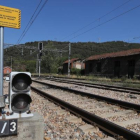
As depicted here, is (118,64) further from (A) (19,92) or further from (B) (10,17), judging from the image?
(A) (19,92)

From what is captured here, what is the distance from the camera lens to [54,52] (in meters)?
56.0

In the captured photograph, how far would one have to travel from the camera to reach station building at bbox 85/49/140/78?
3008 cm

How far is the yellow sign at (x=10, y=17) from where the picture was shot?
3182 millimetres

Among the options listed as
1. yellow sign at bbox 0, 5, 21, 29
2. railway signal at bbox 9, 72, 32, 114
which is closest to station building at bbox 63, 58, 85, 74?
yellow sign at bbox 0, 5, 21, 29

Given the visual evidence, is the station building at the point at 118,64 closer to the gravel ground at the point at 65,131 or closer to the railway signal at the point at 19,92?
the gravel ground at the point at 65,131

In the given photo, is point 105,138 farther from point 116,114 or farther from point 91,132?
point 116,114

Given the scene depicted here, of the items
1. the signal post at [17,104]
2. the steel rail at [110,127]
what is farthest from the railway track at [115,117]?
the signal post at [17,104]

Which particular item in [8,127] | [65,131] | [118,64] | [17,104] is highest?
[118,64]

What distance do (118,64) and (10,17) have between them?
3207 cm

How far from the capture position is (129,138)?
386cm

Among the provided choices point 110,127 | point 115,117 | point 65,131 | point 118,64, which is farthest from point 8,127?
point 118,64

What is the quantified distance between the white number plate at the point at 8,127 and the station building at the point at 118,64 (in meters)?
28.3

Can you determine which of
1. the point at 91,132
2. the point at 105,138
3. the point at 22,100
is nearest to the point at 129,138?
the point at 105,138

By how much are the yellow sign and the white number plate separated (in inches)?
60.8
